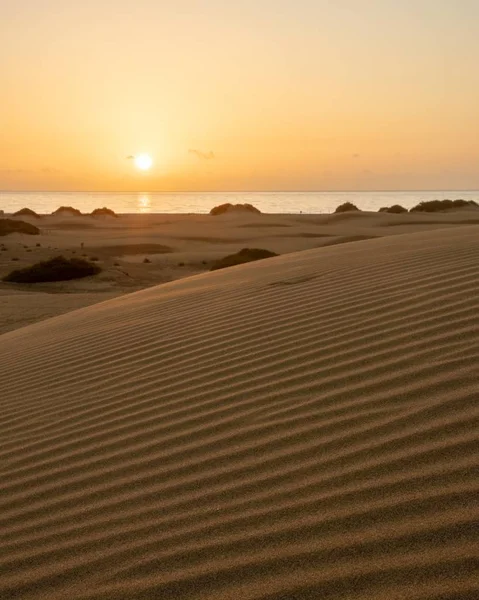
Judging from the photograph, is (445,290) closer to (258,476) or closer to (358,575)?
(258,476)

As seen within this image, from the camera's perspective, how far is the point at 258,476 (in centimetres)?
293

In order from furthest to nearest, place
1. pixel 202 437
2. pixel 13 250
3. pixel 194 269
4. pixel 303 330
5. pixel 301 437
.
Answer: pixel 13 250 < pixel 194 269 < pixel 303 330 < pixel 202 437 < pixel 301 437

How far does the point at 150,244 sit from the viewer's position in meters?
30.8

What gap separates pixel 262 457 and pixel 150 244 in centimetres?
2809

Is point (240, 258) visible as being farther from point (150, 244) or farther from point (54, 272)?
point (150, 244)

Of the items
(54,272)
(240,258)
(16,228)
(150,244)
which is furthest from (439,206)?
(54,272)

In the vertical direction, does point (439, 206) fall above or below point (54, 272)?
above

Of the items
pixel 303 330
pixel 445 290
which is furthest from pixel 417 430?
pixel 445 290

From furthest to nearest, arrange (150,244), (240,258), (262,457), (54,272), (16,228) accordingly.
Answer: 1. (16,228)
2. (150,244)
3. (240,258)
4. (54,272)
5. (262,457)

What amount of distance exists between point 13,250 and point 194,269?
6025 mm

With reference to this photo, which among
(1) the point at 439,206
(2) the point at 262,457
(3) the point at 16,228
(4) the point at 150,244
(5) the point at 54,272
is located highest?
(1) the point at 439,206

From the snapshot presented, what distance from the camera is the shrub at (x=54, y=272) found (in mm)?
18031

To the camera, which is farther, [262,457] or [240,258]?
[240,258]

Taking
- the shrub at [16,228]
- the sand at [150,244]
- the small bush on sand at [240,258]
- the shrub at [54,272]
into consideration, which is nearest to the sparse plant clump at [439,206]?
the sand at [150,244]
